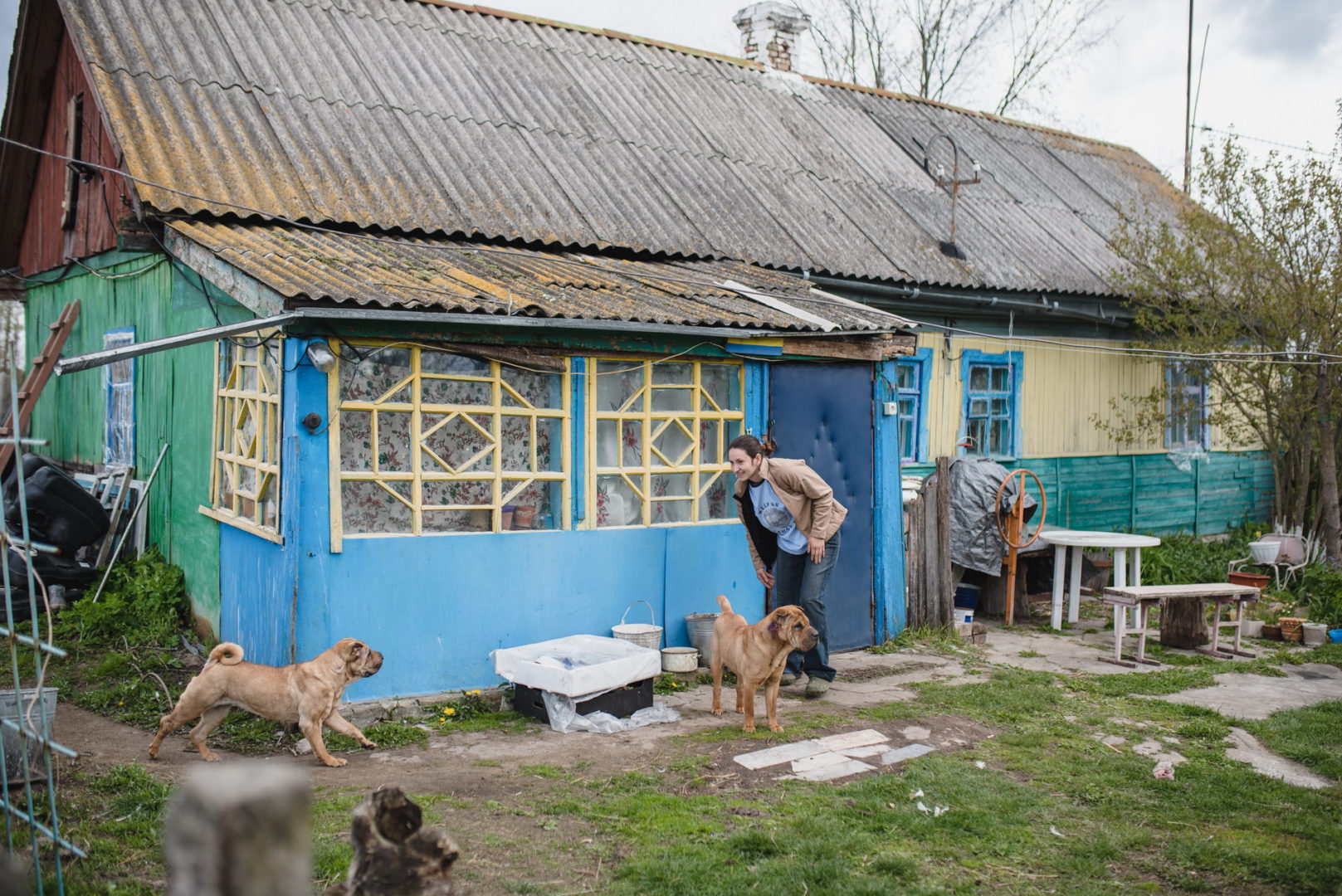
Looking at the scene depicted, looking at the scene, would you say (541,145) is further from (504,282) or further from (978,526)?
(978,526)

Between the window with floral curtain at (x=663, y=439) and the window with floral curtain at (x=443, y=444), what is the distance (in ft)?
1.18

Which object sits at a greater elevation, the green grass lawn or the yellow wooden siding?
the yellow wooden siding

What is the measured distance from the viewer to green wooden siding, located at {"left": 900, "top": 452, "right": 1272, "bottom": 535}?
14031 millimetres

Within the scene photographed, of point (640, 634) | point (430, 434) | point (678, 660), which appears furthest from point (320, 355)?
point (678, 660)

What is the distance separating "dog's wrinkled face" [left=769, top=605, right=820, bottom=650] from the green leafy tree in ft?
24.8

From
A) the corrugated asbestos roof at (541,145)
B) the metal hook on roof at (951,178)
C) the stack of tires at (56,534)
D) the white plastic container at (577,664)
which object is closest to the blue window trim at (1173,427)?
the corrugated asbestos roof at (541,145)

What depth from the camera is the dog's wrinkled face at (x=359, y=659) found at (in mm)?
6125

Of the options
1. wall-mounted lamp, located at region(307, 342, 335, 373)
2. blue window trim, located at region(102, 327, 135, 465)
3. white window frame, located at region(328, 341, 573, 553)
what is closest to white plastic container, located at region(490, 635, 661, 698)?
white window frame, located at region(328, 341, 573, 553)

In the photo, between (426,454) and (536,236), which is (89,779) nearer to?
(426,454)

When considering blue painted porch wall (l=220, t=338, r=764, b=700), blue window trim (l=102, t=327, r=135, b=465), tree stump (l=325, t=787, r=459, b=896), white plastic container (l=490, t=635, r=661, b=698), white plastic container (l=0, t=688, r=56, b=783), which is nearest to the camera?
tree stump (l=325, t=787, r=459, b=896)

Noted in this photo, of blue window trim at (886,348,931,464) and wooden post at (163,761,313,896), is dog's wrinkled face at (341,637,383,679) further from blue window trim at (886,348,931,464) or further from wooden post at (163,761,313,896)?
blue window trim at (886,348,931,464)

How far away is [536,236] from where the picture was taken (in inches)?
383

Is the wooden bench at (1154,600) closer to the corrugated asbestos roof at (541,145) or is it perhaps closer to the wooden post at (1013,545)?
the wooden post at (1013,545)

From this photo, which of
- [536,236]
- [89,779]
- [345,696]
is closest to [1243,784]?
[345,696]
